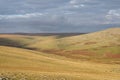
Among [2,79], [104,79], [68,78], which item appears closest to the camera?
[2,79]

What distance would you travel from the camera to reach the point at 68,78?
46.5m

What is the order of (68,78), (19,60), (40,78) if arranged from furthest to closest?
1. (19,60)
2. (68,78)
3. (40,78)

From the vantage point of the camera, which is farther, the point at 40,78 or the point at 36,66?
the point at 36,66

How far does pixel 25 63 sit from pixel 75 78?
75.4ft

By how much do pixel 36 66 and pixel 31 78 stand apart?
25.2m

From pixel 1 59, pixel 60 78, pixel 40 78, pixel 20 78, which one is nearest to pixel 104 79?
pixel 60 78

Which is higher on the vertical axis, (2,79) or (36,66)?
(2,79)

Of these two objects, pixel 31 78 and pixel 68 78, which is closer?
pixel 31 78

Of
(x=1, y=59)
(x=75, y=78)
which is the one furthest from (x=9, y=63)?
(x=75, y=78)

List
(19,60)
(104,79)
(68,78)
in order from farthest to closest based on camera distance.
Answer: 1. (19,60)
2. (104,79)
3. (68,78)

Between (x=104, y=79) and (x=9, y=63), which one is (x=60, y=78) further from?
(x=9, y=63)

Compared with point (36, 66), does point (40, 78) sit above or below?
above

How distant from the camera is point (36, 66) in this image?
66938mm

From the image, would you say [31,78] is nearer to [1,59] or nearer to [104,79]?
[104,79]
